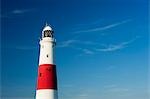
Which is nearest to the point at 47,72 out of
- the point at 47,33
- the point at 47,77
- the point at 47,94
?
the point at 47,77

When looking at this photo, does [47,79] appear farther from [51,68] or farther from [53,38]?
[53,38]

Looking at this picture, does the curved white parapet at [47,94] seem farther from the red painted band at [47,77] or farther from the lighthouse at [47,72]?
the red painted band at [47,77]

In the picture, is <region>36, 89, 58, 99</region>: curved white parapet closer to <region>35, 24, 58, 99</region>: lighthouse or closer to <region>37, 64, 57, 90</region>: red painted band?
<region>35, 24, 58, 99</region>: lighthouse

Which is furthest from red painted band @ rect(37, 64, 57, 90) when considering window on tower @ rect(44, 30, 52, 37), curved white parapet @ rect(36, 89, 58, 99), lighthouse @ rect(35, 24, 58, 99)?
window on tower @ rect(44, 30, 52, 37)

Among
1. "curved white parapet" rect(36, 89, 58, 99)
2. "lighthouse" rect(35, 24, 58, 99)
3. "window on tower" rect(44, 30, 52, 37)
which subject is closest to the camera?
"curved white parapet" rect(36, 89, 58, 99)

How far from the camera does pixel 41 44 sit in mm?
41656

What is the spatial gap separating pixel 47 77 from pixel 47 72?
1.43ft

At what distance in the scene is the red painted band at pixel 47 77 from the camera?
134ft

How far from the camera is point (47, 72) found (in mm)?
41188

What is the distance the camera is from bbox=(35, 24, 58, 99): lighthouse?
40812 millimetres

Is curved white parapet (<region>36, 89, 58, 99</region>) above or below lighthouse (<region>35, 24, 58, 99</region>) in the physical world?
below

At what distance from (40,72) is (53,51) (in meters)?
2.15

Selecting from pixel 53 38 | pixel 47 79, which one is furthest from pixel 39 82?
pixel 53 38

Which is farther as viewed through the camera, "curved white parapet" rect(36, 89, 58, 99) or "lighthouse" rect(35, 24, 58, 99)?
"lighthouse" rect(35, 24, 58, 99)
